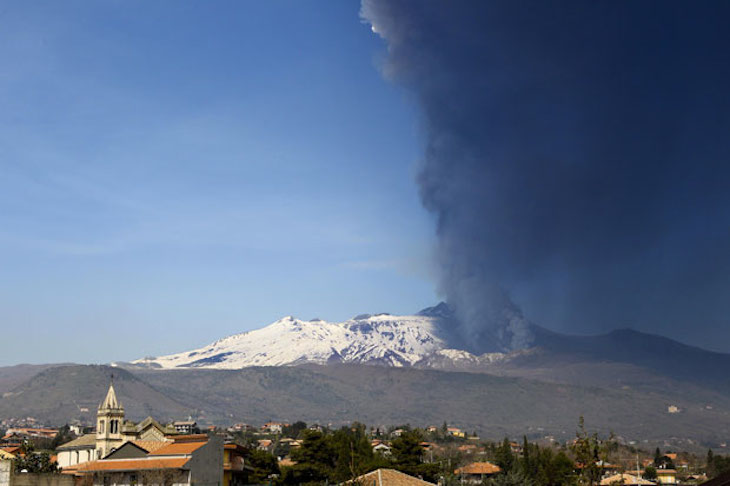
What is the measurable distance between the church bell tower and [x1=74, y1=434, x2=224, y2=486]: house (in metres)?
30.4

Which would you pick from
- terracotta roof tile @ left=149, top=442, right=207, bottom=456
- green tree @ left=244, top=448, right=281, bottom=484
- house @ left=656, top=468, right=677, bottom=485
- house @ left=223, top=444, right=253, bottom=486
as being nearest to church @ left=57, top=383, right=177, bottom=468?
green tree @ left=244, top=448, right=281, bottom=484

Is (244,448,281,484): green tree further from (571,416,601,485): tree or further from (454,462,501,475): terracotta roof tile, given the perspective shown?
(454,462,501,475): terracotta roof tile

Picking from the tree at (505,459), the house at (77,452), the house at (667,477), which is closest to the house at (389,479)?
the house at (77,452)

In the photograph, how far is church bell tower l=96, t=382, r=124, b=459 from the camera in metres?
111

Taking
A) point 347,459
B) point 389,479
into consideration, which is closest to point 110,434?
point 347,459

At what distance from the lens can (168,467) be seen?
74.6m

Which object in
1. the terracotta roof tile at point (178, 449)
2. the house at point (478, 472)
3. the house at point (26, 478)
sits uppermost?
the terracotta roof tile at point (178, 449)

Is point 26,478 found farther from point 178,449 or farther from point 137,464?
point 178,449

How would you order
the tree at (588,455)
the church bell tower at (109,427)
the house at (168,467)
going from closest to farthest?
the tree at (588,455), the house at (168,467), the church bell tower at (109,427)

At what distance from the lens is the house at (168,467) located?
7461cm

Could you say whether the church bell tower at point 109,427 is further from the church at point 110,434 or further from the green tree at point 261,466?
the green tree at point 261,466

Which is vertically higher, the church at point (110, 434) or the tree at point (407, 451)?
the church at point (110, 434)

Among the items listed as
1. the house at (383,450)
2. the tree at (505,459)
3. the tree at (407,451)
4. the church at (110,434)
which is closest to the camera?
the tree at (407,451)

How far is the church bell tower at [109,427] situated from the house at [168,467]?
3035 cm
